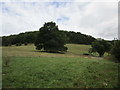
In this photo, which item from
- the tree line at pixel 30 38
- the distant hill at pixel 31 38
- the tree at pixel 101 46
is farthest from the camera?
the distant hill at pixel 31 38

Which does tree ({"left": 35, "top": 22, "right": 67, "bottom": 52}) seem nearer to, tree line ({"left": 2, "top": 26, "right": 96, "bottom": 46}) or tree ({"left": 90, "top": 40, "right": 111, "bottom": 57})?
tree ({"left": 90, "top": 40, "right": 111, "bottom": 57})

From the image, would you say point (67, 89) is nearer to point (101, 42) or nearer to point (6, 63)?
point (6, 63)

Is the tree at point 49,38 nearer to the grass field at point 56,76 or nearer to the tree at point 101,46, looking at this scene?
the tree at point 101,46

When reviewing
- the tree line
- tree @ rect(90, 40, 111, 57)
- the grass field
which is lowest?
the grass field

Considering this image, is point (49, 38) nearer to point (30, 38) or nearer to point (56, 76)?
point (30, 38)

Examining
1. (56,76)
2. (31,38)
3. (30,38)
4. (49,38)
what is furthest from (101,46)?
(30,38)

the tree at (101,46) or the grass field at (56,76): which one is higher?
the tree at (101,46)

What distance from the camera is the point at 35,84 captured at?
8.27m

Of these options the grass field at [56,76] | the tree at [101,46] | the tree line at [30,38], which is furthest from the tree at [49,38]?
the grass field at [56,76]

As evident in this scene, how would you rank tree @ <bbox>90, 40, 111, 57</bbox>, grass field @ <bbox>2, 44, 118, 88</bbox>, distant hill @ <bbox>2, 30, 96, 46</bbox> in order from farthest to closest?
distant hill @ <bbox>2, 30, 96, 46</bbox>
tree @ <bbox>90, 40, 111, 57</bbox>
grass field @ <bbox>2, 44, 118, 88</bbox>

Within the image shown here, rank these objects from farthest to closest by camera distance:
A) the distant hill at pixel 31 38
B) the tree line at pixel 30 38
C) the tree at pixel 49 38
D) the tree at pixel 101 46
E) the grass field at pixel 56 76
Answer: the distant hill at pixel 31 38 < the tree line at pixel 30 38 < the tree at pixel 101 46 < the tree at pixel 49 38 < the grass field at pixel 56 76

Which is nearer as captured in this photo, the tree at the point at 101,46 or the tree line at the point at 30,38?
the tree at the point at 101,46

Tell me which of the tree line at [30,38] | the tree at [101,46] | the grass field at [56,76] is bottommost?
the grass field at [56,76]

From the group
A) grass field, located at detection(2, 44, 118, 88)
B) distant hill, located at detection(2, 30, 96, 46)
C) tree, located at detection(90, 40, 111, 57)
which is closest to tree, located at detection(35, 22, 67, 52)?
tree, located at detection(90, 40, 111, 57)
